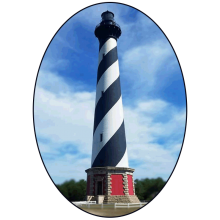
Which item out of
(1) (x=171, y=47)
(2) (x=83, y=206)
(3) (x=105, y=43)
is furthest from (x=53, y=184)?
(3) (x=105, y=43)

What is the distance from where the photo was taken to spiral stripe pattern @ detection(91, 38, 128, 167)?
8.49 metres

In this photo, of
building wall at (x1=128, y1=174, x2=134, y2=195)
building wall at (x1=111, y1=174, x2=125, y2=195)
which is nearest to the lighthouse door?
building wall at (x1=111, y1=174, x2=125, y2=195)

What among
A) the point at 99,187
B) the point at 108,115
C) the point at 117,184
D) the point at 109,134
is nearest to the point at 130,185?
the point at 117,184

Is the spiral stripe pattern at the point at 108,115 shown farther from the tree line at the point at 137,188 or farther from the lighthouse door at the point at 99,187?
the tree line at the point at 137,188

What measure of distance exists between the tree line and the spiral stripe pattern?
1292 millimetres

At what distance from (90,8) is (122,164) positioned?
18.9 feet

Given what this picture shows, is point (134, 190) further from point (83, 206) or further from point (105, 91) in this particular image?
point (105, 91)

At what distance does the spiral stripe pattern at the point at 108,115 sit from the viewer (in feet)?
27.9

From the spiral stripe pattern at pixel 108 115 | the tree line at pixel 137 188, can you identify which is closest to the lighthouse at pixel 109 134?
the spiral stripe pattern at pixel 108 115

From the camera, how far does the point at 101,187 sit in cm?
766

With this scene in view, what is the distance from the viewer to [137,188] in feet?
23.4

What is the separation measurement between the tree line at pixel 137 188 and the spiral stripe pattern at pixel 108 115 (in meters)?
1.29

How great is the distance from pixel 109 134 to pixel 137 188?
2.53 metres

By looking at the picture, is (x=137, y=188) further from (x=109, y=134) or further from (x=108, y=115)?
(x=108, y=115)
